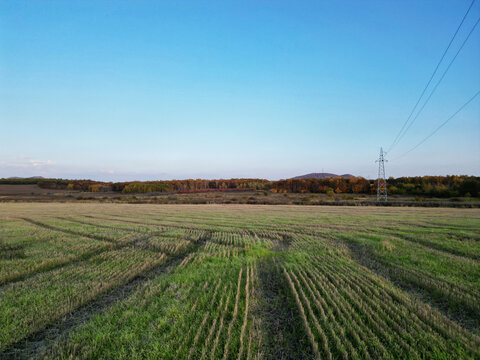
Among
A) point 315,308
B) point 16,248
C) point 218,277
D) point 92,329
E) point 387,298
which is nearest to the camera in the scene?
point 92,329

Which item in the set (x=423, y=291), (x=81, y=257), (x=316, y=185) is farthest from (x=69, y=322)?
(x=316, y=185)

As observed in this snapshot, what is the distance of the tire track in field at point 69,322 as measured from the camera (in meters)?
4.16

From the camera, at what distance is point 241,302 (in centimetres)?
582

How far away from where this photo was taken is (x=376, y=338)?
14.3 ft

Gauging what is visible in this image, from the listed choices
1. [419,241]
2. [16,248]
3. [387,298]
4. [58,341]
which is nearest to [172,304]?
[58,341]

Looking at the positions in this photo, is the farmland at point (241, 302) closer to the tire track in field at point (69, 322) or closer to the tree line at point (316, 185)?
the tire track in field at point (69, 322)

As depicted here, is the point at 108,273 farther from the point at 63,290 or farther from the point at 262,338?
the point at 262,338

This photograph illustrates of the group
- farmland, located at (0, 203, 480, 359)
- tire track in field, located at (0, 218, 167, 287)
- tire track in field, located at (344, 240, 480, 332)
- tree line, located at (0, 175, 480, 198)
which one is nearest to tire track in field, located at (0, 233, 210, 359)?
farmland, located at (0, 203, 480, 359)

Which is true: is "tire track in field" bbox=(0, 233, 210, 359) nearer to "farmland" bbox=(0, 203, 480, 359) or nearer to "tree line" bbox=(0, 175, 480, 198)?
"farmland" bbox=(0, 203, 480, 359)

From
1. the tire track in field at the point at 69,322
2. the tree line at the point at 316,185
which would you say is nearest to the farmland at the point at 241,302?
the tire track in field at the point at 69,322

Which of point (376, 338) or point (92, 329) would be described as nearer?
point (376, 338)

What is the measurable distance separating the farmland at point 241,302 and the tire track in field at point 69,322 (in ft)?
0.09

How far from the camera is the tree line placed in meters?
66.6

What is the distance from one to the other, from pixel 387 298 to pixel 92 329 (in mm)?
7172
